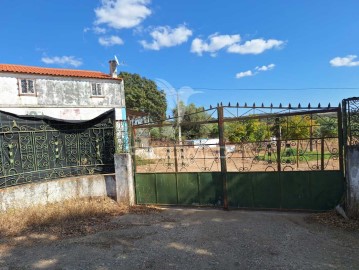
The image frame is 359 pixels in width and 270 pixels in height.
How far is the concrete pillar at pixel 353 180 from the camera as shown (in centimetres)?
607

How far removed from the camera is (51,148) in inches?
327

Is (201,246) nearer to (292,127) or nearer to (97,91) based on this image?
(292,127)

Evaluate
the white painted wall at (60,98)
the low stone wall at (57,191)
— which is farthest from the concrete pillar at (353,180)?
the white painted wall at (60,98)

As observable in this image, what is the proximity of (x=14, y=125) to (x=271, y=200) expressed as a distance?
6.73 meters

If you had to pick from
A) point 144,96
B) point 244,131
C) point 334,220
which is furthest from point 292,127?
point 144,96

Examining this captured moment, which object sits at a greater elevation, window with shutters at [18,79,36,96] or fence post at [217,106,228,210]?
window with shutters at [18,79,36,96]

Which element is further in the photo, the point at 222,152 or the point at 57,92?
the point at 57,92

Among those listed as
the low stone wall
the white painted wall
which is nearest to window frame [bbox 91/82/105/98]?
the white painted wall

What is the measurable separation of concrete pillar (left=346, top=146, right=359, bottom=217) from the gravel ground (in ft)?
2.40

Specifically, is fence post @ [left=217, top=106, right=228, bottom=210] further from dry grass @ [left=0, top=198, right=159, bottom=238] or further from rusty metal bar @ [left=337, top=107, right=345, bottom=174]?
rusty metal bar @ [left=337, top=107, right=345, bottom=174]

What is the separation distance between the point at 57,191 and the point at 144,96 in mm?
32426

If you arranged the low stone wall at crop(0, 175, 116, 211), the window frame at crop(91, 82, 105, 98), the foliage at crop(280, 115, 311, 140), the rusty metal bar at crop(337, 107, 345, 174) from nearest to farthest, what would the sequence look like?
the rusty metal bar at crop(337, 107, 345, 174)
the low stone wall at crop(0, 175, 116, 211)
the foliage at crop(280, 115, 311, 140)
the window frame at crop(91, 82, 105, 98)

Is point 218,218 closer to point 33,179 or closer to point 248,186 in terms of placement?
point 248,186

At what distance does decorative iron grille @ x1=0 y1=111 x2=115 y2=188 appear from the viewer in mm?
7504
